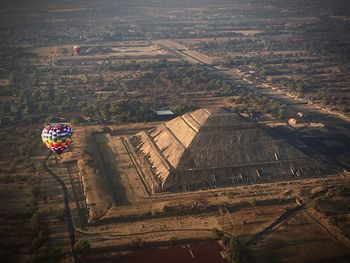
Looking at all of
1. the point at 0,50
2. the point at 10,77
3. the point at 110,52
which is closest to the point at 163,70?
the point at 110,52

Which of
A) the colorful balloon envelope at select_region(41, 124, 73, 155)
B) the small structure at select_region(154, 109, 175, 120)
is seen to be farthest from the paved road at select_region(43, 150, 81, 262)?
the small structure at select_region(154, 109, 175, 120)

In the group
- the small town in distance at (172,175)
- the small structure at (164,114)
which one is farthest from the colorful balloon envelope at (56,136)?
the small structure at (164,114)

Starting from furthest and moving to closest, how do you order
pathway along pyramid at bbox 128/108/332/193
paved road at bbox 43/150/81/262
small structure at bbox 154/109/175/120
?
small structure at bbox 154/109/175/120, pathway along pyramid at bbox 128/108/332/193, paved road at bbox 43/150/81/262

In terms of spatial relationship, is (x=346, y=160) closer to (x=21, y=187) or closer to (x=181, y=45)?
(x=21, y=187)

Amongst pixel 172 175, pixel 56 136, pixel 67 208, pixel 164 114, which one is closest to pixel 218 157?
pixel 172 175

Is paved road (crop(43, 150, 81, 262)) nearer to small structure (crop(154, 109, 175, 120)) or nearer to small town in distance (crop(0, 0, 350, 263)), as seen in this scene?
small town in distance (crop(0, 0, 350, 263))

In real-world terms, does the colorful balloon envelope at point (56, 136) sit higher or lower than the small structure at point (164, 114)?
higher

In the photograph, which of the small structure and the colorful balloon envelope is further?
the small structure

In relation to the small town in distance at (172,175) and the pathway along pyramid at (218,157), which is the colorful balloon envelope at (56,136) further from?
the pathway along pyramid at (218,157)

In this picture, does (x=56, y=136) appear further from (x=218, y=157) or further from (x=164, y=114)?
(x=164, y=114)

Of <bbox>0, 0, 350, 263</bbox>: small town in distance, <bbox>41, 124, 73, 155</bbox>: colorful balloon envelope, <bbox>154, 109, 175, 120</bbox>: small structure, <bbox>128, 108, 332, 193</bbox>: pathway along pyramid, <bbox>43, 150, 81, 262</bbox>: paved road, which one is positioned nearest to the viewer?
<bbox>43, 150, 81, 262</bbox>: paved road
